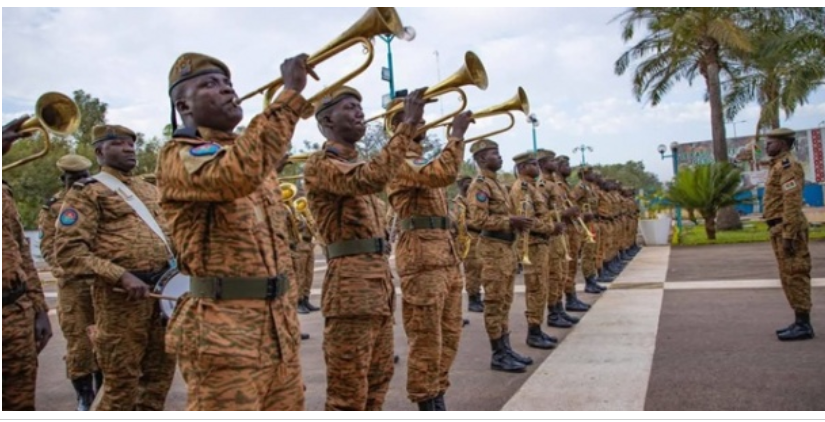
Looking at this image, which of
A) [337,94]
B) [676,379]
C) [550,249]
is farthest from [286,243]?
[550,249]

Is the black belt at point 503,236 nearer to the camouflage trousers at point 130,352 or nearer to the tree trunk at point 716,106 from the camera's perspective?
the camouflage trousers at point 130,352

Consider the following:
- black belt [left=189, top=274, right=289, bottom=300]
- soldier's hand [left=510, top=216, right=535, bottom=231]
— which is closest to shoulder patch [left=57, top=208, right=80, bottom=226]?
black belt [left=189, top=274, right=289, bottom=300]

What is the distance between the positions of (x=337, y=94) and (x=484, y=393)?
236 cm

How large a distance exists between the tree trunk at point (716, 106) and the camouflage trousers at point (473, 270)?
641 inches

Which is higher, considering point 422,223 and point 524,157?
point 524,157

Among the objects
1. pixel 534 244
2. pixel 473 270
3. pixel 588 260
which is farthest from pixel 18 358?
pixel 588 260

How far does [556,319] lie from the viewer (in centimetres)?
709

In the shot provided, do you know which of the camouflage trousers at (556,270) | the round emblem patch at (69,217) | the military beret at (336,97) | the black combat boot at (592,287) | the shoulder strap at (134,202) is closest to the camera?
the military beret at (336,97)

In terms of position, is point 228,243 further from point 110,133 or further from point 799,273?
point 799,273

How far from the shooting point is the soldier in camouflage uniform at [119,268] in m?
3.66

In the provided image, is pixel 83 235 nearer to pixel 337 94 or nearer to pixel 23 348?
pixel 23 348

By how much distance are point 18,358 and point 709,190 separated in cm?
1820

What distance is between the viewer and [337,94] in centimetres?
365

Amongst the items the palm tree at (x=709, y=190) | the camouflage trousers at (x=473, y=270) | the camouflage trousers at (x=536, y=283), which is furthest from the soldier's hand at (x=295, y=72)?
the palm tree at (x=709, y=190)
